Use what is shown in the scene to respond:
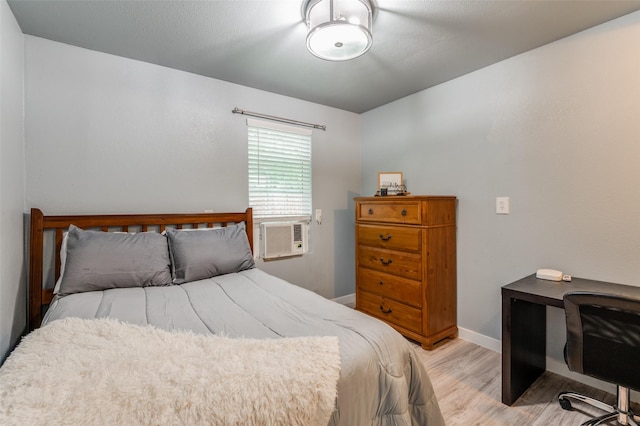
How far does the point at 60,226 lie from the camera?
191cm

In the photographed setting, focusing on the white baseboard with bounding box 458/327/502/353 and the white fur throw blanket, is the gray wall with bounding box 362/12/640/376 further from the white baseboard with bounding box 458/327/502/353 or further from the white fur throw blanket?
the white fur throw blanket

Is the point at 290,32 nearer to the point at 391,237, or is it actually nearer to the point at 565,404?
the point at 391,237

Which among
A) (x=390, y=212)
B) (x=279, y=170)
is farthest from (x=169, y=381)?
(x=279, y=170)

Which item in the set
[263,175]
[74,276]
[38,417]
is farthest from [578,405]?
[74,276]

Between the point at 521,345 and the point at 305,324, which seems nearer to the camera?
the point at 305,324

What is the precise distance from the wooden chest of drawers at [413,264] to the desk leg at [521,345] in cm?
62

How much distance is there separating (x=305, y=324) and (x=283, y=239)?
168 cm

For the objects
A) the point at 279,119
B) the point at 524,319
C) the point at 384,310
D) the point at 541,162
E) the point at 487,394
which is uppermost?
the point at 279,119

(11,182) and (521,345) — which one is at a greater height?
(11,182)

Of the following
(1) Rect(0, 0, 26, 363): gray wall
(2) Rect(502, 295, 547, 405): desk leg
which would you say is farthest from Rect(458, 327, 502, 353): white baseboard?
(1) Rect(0, 0, 26, 363): gray wall

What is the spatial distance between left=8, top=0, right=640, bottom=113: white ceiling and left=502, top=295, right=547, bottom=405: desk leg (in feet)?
5.52

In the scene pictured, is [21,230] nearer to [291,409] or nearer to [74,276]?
[74,276]

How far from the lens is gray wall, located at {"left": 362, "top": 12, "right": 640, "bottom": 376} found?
1.74 meters

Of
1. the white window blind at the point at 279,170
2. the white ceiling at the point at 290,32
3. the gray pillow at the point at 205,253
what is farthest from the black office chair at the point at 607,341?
the white window blind at the point at 279,170
